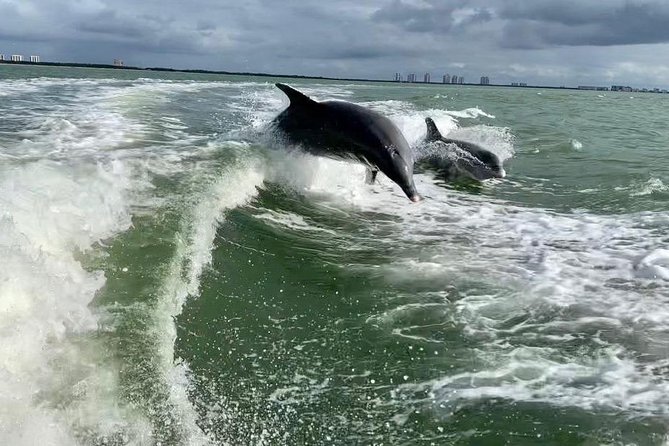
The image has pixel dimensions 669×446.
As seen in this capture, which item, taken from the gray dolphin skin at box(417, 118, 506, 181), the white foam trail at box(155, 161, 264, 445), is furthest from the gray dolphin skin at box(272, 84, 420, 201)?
the gray dolphin skin at box(417, 118, 506, 181)

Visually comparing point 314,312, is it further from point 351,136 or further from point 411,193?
point 351,136

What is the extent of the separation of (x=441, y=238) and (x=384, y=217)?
1292mm

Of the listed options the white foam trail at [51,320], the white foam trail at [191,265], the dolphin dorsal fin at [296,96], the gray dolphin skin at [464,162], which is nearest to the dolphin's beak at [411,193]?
the white foam trail at [191,265]

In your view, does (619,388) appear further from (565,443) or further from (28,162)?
(28,162)

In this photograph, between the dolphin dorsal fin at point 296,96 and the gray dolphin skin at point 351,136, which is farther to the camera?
the dolphin dorsal fin at point 296,96

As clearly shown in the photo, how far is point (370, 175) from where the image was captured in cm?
993

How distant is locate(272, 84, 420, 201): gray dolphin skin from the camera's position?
348 inches

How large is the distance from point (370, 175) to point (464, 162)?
3.54 m

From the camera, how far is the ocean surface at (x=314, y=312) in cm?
341

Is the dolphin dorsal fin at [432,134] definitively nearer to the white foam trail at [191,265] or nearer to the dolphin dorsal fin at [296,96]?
the dolphin dorsal fin at [296,96]

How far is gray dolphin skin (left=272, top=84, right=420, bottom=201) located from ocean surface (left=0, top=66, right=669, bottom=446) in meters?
0.62

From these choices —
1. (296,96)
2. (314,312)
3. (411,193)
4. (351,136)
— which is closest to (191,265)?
(314,312)

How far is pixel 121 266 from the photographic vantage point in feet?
18.0

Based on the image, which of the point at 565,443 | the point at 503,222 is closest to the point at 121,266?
the point at 565,443
